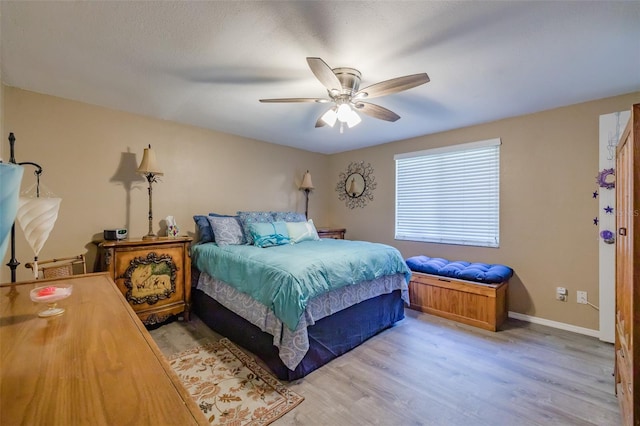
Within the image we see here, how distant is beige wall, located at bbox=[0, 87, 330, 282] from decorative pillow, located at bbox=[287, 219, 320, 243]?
0.99 m

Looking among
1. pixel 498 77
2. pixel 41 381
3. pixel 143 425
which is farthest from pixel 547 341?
pixel 41 381

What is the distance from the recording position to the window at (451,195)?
11.1ft

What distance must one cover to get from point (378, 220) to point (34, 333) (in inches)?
162

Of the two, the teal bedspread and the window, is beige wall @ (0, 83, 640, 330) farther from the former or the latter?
the teal bedspread

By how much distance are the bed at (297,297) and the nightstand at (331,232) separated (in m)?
1.42

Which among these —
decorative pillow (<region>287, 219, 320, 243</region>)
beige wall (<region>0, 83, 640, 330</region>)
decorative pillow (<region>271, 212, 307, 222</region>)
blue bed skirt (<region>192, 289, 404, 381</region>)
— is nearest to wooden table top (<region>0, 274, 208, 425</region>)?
blue bed skirt (<region>192, 289, 404, 381</region>)

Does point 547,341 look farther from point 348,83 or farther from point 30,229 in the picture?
point 30,229

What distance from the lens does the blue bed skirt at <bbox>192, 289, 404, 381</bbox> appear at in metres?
Result: 2.15

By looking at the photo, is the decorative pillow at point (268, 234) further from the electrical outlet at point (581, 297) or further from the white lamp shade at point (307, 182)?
the electrical outlet at point (581, 297)

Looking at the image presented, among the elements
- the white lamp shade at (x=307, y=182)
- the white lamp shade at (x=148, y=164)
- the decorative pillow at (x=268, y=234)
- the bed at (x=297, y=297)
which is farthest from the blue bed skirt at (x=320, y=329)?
the white lamp shade at (x=307, y=182)

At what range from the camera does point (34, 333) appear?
0.91 m

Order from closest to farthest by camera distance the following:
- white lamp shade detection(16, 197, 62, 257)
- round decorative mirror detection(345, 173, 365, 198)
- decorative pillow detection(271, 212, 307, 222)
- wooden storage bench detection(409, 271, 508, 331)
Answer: white lamp shade detection(16, 197, 62, 257) → wooden storage bench detection(409, 271, 508, 331) → decorative pillow detection(271, 212, 307, 222) → round decorative mirror detection(345, 173, 365, 198)

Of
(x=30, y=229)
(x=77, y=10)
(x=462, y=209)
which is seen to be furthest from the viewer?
(x=462, y=209)

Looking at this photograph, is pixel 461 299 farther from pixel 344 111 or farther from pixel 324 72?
pixel 324 72
